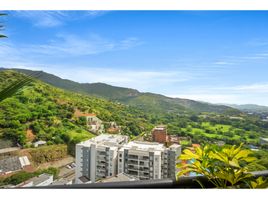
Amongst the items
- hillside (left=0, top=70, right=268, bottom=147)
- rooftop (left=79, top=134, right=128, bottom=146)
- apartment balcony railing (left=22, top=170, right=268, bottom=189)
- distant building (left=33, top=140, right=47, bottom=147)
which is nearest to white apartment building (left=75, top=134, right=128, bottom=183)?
rooftop (left=79, top=134, right=128, bottom=146)

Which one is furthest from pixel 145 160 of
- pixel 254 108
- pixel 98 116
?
pixel 254 108

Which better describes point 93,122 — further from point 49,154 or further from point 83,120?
point 49,154

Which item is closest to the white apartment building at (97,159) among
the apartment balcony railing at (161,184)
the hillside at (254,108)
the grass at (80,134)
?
the grass at (80,134)

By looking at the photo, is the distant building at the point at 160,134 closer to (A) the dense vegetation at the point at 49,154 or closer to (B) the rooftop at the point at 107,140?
(B) the rooftop at the point at 107,140

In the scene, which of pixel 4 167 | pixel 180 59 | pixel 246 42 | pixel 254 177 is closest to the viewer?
pixel 254 177
